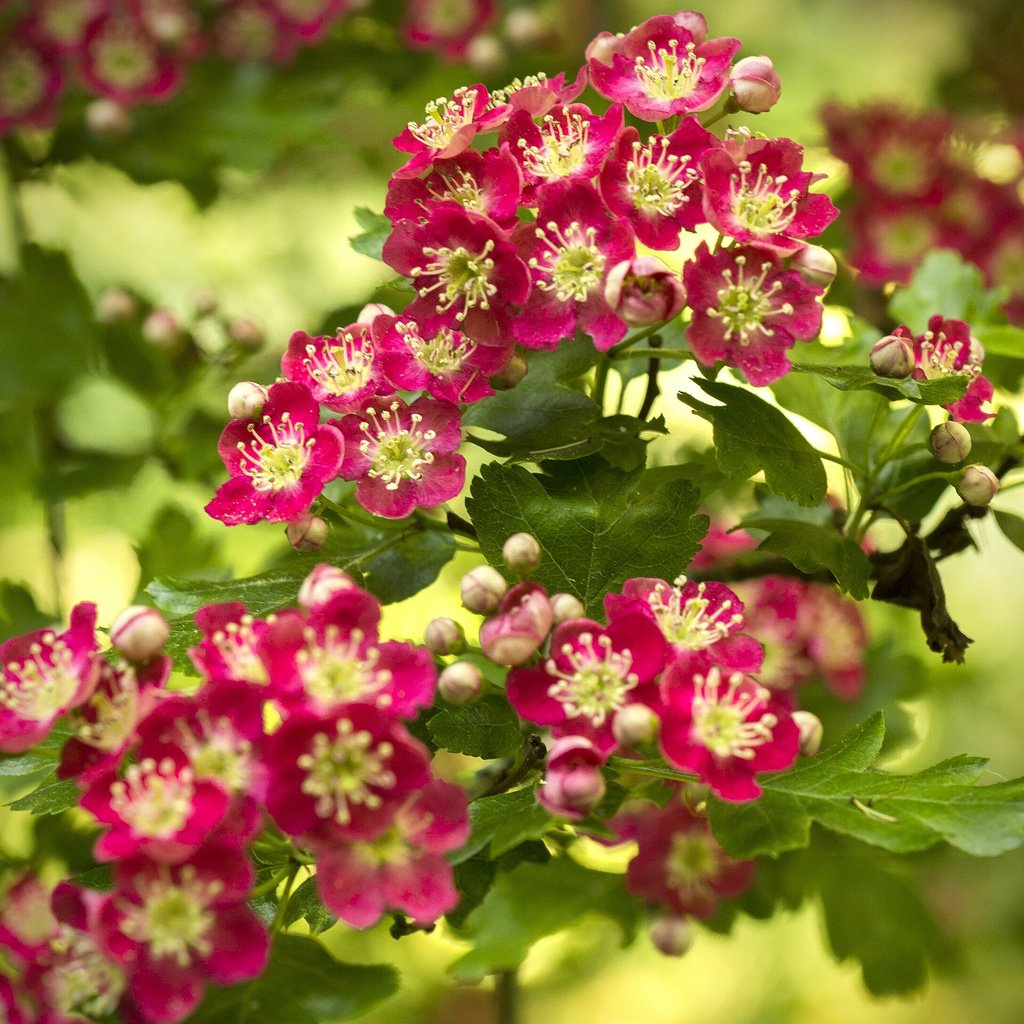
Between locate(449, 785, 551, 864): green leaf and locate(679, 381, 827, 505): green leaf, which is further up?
locate(679, 381, 827, 505): green leaf

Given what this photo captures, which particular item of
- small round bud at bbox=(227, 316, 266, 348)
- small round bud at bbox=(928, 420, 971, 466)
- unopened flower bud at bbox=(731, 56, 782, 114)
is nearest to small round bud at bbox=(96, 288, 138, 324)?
small round bud at bbox=(227, 316, 266, 348)

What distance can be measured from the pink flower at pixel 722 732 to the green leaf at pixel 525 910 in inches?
7.1

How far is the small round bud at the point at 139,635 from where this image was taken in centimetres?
76

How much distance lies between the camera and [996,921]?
2.53 m

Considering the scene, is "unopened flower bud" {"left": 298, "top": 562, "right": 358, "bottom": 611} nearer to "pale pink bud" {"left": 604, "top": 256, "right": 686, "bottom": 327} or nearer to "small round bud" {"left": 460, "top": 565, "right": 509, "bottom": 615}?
"small round bud" {"left": 460, "top": 565, "right": 509, "bottom": 615}

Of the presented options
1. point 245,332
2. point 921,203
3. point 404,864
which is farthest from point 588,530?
point 921,203

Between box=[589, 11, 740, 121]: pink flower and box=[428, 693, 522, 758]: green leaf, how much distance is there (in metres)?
0.43

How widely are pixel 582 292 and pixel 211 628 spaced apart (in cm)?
34

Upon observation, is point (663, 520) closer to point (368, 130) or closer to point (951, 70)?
point (368, 130)

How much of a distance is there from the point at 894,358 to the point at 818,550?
17 centimetres

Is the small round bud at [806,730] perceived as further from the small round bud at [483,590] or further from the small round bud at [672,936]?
the small round bud at [672,936]

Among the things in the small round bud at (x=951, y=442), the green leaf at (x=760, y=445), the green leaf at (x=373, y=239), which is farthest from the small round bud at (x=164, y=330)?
the small round bud at (x=951, y=442)

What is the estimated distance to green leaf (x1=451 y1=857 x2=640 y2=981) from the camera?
839 mm

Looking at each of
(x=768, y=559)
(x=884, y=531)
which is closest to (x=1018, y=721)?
(x=884, y=531)
